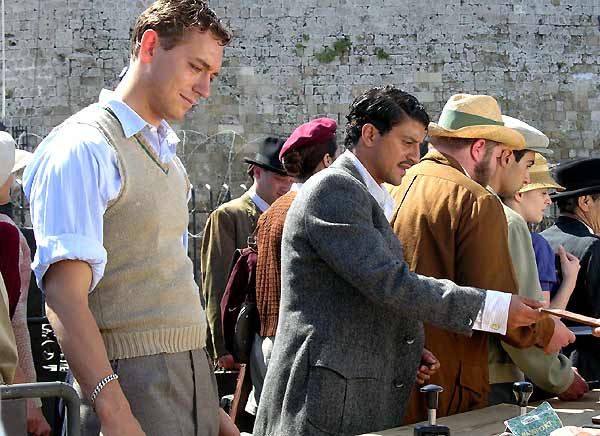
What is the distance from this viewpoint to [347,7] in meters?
18.9

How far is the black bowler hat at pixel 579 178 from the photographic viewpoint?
551 centimetres

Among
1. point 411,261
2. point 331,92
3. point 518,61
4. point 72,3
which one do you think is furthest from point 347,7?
point 411,261

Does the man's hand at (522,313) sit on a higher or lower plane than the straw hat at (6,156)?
lower

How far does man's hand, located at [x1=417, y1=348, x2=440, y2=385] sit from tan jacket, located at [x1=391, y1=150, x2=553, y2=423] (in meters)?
0.18

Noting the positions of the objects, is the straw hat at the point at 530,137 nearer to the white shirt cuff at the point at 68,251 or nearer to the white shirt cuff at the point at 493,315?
the white shirt cuff at the point at 493,315

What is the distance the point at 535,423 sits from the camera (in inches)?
112

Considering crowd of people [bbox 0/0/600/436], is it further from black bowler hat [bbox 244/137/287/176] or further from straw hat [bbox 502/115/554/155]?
black bowler hat [bbox 244/137/287/176]

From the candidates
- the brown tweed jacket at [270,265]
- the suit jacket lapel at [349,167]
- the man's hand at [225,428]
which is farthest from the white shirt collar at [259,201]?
the man's hand at [225,428]

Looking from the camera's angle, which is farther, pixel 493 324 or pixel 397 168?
pixel 397 168

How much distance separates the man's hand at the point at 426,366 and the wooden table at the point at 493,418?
0.14m

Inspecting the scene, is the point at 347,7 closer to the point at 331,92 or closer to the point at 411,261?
the point at 331,92

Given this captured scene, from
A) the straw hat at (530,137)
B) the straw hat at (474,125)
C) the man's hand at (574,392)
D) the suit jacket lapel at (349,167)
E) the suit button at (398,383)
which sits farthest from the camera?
the straw hat at (530,137)

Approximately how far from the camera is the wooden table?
3025 millimetres

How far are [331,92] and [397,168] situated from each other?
15562 millimetres
